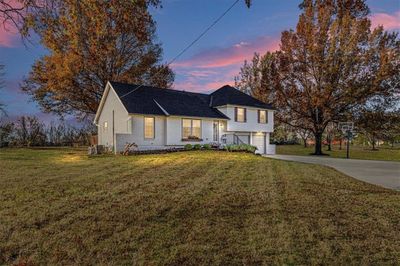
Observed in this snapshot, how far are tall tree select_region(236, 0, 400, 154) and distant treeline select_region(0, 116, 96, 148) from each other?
20.8 m

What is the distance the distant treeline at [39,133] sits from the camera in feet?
93.9

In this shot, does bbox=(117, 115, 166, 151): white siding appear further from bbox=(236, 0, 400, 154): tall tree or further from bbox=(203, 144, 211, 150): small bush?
bbox=(236, 0, 400, 154): tall tree

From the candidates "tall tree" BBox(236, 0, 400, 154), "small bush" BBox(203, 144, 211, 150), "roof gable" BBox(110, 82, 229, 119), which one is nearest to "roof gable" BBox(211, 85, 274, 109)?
"roof gable" BBox(110, 82, 229, 119)

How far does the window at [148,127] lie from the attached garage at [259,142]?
35.7ft

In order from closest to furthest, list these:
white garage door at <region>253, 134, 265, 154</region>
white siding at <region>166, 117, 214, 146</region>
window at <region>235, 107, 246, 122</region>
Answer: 1. white siding at <region>166, 117, 214, 146</region>
2. window at <region>235, 107, 246, 122</region>
3. white garage door at <region>253, 134, 265, 154</region>

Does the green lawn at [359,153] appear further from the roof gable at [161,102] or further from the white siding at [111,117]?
the white siding at [111,117]

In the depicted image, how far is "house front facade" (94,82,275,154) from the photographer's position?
20.3 metres

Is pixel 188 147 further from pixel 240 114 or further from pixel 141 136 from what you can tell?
pixel 240 114

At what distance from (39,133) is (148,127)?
15603 millimetres

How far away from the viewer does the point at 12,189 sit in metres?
7.47

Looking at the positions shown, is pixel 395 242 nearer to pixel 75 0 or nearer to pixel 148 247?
pixel 148 247

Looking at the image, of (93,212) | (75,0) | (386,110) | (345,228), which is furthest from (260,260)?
(386,110)

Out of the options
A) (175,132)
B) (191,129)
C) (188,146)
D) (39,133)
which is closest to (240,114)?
(191,129)

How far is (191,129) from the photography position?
74.5ft
